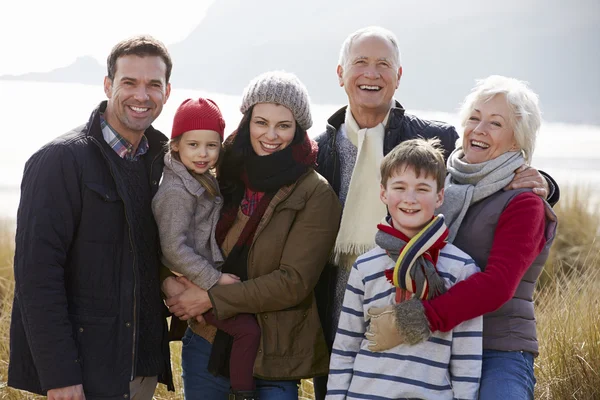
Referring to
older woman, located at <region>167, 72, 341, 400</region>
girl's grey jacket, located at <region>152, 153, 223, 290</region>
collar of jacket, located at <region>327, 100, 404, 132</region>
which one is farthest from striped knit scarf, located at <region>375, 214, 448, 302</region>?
collar of jacket, located at <region>327, 100, 404, 132</region>

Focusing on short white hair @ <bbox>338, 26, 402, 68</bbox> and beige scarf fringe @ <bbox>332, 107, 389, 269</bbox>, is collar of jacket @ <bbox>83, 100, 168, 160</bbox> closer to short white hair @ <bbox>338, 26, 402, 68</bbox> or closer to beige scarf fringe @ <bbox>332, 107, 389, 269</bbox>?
beige scarf fringe @ <bbox>332, 107, 389, 269</bbox>

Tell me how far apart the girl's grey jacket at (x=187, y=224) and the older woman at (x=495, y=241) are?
0.90 meters

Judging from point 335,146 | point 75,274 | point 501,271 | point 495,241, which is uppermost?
point 335,146

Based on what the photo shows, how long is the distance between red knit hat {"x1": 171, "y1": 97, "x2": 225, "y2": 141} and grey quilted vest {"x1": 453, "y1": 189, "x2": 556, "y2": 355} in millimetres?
1310

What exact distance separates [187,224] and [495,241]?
1.41 m

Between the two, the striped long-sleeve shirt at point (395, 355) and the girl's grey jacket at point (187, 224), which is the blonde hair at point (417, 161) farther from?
the girl's grey jacket at point (187, 224)

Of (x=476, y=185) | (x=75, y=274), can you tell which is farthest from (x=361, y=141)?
(x=75, y=274)

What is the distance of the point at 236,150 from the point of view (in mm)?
3537

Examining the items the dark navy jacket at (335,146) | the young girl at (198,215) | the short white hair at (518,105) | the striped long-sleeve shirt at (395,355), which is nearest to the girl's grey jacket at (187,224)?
the young girl at (198,215)

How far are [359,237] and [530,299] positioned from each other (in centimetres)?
86

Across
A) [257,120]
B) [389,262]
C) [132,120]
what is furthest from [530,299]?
[132,120]

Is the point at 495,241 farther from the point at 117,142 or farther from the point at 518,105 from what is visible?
the point at 117,142

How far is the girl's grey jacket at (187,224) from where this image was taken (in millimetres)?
3393

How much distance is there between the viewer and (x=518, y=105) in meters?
3.23
